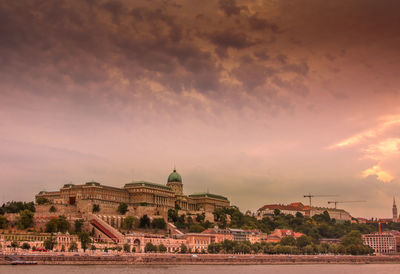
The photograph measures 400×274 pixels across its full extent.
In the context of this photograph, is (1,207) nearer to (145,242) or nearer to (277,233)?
(145,242)

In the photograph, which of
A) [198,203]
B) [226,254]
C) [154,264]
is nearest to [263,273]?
[154,264]

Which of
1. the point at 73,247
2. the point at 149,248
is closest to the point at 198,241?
the point at 149,248

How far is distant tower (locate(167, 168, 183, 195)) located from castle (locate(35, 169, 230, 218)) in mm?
3262

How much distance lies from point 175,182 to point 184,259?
255 ft

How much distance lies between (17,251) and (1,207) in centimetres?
4184

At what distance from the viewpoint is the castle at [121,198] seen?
15375 centimetres

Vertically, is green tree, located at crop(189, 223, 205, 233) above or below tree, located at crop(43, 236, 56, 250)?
above

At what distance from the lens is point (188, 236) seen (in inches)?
5832

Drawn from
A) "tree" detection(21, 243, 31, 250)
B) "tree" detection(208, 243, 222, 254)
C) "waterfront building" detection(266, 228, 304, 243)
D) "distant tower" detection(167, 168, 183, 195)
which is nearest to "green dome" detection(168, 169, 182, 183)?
"distant tower" detection(167, 168, 183, 195)

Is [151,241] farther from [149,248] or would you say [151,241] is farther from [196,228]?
[196,228]

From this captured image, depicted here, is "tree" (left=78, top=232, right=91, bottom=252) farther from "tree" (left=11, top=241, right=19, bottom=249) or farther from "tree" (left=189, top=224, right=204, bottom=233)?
"tree" (left=189, top=224, right=204, bottom=233)

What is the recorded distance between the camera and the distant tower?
195 meters

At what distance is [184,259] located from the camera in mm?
119688

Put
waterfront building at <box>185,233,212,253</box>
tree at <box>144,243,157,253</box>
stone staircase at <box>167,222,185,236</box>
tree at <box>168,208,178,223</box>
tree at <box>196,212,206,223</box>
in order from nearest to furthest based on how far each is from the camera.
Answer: tree at <box>144,243,157,253</box>
waterfront building at <box>185,233,212,253</box>
stone staircase at <box>167,222,185,236</box>
tree at <box>168,208,178,223</box>
tree at <box>196,212,206,223</box>
